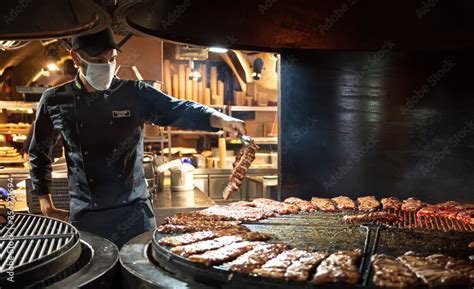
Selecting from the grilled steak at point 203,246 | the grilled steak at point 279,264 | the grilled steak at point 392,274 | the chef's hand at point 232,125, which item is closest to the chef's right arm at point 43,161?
the chef's hand at point 232,125

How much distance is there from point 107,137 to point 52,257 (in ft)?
5.60

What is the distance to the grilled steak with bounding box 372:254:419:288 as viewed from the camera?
218 centimetres

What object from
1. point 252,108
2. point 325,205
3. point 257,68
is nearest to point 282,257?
point 325,205

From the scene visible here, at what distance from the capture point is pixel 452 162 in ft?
15.1

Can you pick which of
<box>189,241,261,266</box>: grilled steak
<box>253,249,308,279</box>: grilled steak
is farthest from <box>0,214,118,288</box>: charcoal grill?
<box>253,249,308,279</box>: grilled steak

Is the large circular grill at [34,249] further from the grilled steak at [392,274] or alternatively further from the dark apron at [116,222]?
the grilled steak at [392,274]

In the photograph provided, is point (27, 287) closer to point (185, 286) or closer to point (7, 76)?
point (185, 286)

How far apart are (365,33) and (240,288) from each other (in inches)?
133

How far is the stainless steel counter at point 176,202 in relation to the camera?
6.37 meters

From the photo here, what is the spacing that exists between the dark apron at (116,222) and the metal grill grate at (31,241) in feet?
1.92

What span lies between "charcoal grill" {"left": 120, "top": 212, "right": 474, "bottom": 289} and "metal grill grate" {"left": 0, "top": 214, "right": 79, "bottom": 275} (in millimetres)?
405

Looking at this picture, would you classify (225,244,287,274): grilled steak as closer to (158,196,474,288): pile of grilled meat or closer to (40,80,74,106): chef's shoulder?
(158,196,474,288): pile of grilled meat

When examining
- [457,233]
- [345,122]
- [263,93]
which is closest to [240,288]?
[457,233]

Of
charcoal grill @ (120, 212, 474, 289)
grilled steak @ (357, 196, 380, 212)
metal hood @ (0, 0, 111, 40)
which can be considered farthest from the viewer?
grilled steak @ (357, 196, 380, 212)
